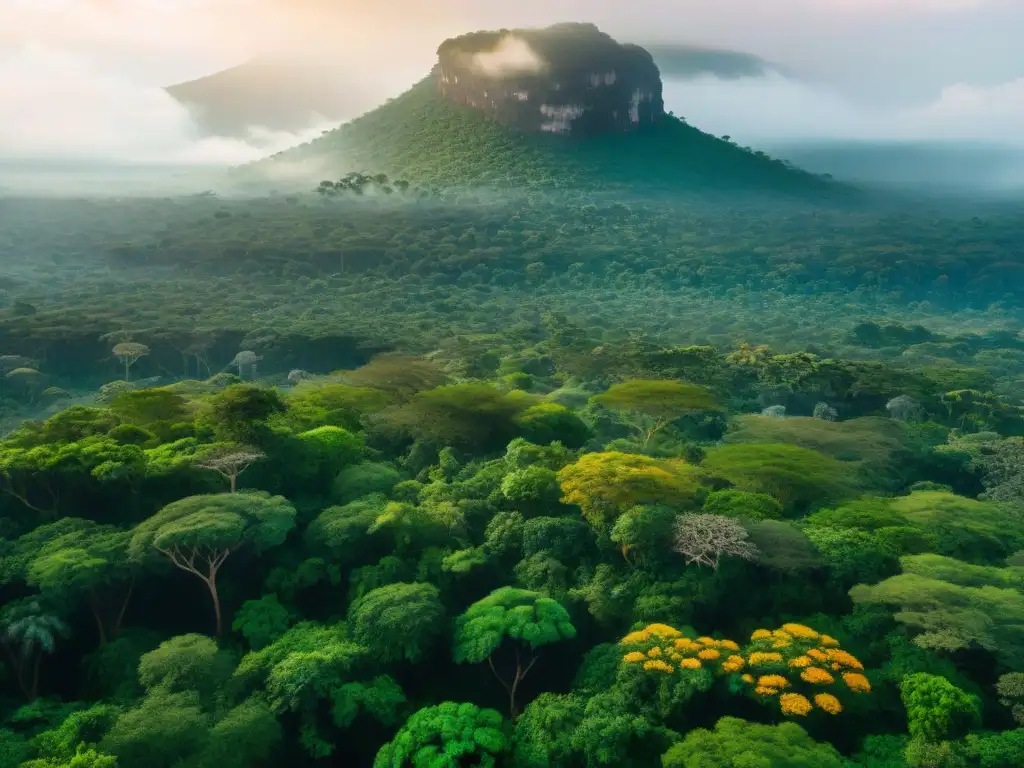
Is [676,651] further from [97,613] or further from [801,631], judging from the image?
[97,613]

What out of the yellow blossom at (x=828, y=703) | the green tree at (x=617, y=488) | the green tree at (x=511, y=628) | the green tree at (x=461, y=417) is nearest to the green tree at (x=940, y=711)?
the yellow blossom at (x=828, y=703)

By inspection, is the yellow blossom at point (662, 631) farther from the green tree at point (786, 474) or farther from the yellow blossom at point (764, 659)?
the green tree at point (786, 474)

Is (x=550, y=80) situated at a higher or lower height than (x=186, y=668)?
higher

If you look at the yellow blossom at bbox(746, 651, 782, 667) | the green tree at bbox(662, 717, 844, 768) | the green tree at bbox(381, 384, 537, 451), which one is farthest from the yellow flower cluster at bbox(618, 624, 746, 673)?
the green tree at bbox(381, 384, 537, 451)

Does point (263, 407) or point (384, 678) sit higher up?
point (263, 407)

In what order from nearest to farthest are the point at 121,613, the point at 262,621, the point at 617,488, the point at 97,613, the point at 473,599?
1. the point at 97,613
2. the point at 262,621
3. the point at 121,613
4. the point at 473,599
5. the point at 617,488

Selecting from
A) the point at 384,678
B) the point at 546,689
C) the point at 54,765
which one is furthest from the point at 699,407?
the point at 54,765

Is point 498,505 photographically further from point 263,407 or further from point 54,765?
point 54,765

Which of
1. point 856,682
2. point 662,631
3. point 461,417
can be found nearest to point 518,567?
point 662,631
